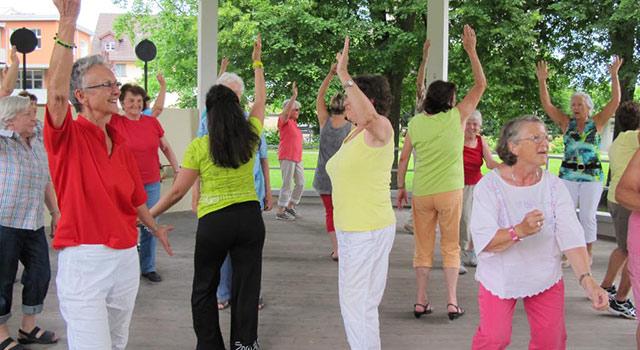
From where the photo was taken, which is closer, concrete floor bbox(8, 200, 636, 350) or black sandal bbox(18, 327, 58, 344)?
black sandal bbox(18, 327, 58, 344)

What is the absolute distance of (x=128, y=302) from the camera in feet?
8.54

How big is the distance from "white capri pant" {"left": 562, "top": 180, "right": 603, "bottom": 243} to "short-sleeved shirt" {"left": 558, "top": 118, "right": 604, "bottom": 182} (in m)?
0.05

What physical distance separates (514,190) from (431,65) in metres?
5.80

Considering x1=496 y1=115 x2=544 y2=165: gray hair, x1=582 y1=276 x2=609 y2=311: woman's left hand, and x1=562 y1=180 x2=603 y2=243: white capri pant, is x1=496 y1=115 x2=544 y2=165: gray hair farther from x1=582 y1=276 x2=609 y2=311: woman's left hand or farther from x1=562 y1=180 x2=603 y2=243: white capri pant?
x1=562 y1=180 x2=603 y2=243: white capri pant

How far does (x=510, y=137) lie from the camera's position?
282 cm

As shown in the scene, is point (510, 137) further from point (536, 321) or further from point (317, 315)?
point (317, 315)

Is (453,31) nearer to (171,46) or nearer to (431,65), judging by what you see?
(431,65)

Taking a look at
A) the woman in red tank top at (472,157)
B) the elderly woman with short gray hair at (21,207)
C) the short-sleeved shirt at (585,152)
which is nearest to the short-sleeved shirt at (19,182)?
the elderly woman with short gray hair at (21,207)

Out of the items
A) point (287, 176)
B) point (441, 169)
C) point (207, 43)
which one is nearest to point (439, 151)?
point (441, 169)

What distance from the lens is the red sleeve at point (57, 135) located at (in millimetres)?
2271

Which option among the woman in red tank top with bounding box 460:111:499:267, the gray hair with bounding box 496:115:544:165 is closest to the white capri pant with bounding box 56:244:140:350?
the gray hair with bounding box 496:115:544:165

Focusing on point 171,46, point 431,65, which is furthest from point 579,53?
point 171,46

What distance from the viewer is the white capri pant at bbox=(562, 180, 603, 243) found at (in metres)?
5.49

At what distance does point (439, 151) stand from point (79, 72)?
2.61 metres
